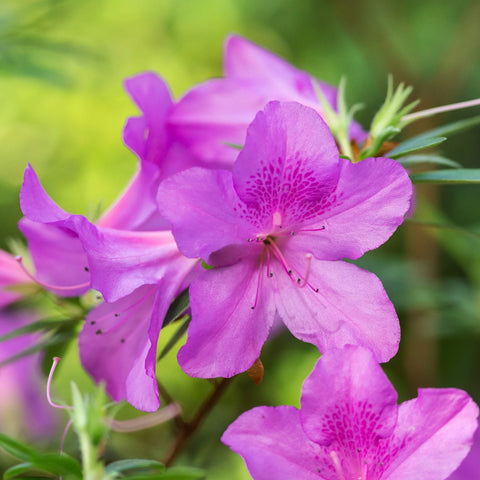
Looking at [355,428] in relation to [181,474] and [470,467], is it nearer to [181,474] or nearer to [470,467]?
[181,474]

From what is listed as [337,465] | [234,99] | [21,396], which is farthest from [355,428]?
[21,396]

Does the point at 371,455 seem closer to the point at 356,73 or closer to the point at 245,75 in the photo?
the point at 245,75

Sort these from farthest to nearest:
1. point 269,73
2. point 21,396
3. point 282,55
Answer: point 282,55 < point 21,396 < point 269,73

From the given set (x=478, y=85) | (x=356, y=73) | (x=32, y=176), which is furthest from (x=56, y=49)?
(x=478, y=85)

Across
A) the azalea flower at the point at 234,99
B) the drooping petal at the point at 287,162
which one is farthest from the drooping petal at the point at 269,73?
the drooping petal at the point at 287,162

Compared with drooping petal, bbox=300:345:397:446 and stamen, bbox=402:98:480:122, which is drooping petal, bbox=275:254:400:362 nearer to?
drooping petal, bbox=300:345:397:446

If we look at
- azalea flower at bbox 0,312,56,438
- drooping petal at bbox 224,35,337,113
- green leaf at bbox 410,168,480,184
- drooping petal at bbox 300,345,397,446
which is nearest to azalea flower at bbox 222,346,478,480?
drooping petal at bbox 300,345,397,446
